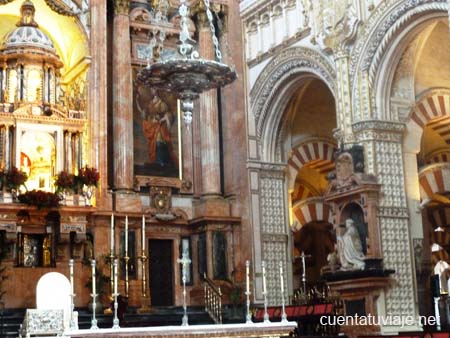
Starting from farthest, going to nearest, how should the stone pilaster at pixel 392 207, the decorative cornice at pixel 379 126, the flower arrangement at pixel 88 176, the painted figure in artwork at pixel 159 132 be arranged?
the painted figure in artwork at pixel 159 132
the flower arrangement at pixel 88 176
the decorative cornice at pixel 379 126
the stone pilaster at pixel 392 207

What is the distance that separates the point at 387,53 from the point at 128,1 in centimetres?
721

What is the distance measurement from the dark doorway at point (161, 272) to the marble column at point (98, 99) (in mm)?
1993

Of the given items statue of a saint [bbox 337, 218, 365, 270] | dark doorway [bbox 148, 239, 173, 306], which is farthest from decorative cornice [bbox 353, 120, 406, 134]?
dark doorway [bbox 148, 239, 173, 306]

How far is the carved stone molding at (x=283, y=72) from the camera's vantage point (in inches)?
678

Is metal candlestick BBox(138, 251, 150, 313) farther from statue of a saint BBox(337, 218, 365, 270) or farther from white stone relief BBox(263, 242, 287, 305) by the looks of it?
statue of a saint BBox(337, 218, 365, 270)

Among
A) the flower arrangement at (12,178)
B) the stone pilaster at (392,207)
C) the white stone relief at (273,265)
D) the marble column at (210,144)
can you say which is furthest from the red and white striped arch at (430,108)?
the flower arrangement at (12,178)

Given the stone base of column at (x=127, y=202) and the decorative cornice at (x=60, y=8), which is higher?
the decorative cornice at (x=60, y=8)

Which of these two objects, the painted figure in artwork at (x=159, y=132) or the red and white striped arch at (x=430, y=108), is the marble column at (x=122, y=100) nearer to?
the painted figure in artwork at (x=159, y=132)

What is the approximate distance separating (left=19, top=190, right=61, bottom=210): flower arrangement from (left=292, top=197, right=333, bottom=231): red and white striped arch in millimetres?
8230

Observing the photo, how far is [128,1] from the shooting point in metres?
19.7

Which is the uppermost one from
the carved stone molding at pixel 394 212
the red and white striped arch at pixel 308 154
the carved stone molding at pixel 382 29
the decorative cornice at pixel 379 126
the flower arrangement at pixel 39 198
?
the carved stone molding at pixel 382 29

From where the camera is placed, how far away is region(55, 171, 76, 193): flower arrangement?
17.3 metres

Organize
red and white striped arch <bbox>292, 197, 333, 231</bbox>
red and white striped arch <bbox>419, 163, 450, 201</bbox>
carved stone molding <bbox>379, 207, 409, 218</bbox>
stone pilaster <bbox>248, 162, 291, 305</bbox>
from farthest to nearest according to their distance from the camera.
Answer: red and white striped arch <bbox>292, 197, 333, 231</bbox> < red and white striped arch <bbox>419, 163, 450, 201</bbox> < stone pilaster <bbox>248, 162, 291, 305</bbox> < carved stone molding <bbox>379, 207, 409, 218</bbox>

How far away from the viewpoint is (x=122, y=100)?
19.2 metres
